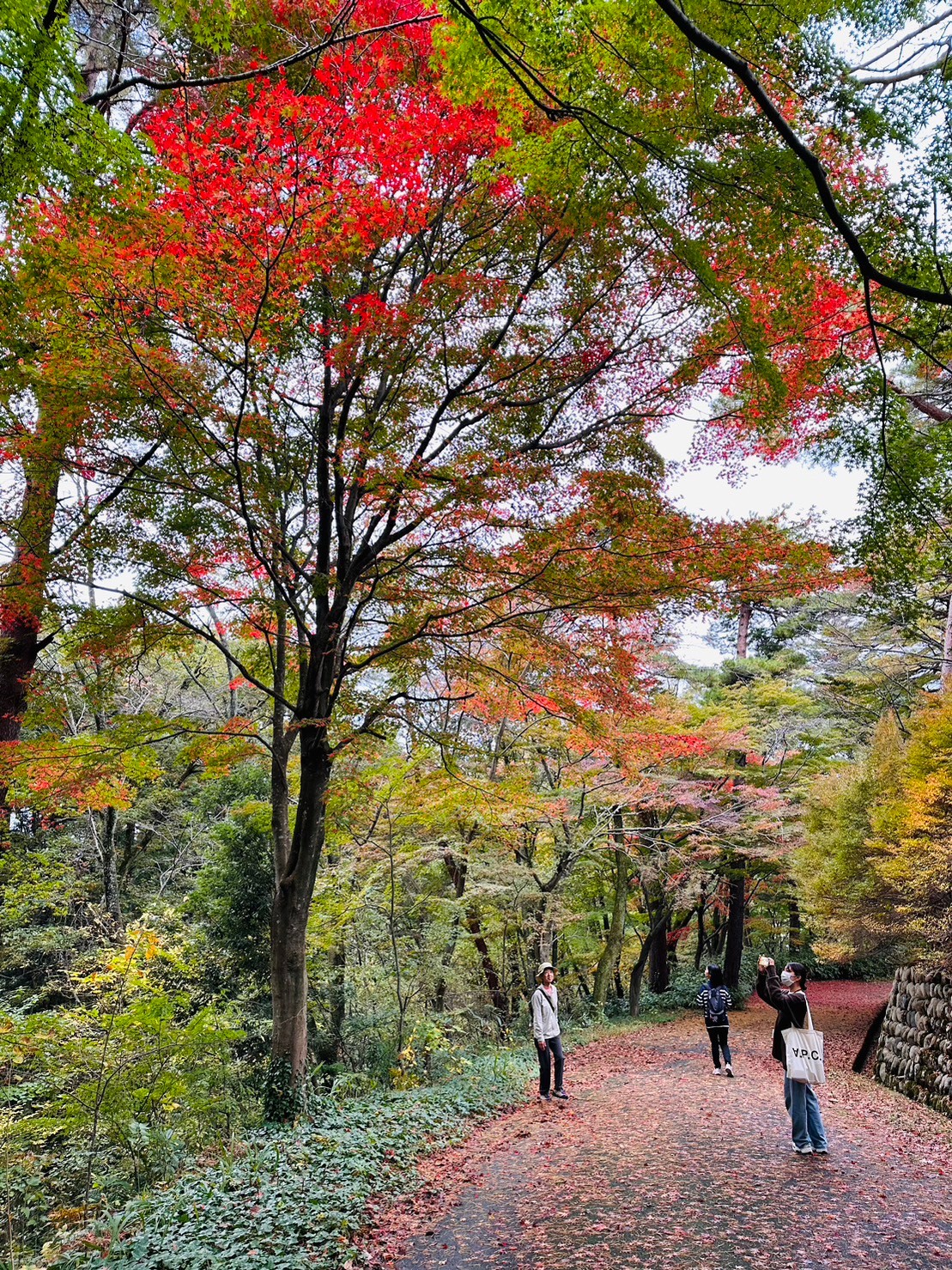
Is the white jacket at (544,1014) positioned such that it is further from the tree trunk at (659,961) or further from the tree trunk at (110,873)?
the tree trunk at (659,961)

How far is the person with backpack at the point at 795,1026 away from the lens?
4.93 m

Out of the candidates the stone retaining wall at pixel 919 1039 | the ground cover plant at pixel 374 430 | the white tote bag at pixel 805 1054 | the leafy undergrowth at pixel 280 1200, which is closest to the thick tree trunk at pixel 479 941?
the ground cover plant at pixel 374 430

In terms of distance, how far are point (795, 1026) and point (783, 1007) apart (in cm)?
15

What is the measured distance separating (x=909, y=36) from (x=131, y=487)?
6.45m

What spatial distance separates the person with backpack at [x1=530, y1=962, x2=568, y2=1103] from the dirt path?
20cm

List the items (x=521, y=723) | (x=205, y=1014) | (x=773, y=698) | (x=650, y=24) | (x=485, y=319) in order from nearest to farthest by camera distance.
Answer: (x=650, y=24) < (x=485, y=319) < (x=205, y=1014) < (x=521, y=723) < (x=773, y=698)

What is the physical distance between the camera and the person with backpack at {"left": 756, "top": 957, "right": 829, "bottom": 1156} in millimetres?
4926

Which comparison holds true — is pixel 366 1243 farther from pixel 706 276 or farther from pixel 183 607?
pixel 706 276

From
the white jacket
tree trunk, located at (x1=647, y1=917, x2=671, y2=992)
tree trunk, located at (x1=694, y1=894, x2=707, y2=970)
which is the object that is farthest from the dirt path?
tree trunk, located at (x1=694, y1=894, x2=707, y2=970)

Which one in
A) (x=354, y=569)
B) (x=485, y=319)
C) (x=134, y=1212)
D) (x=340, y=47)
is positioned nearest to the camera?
(x=134, y=1212)

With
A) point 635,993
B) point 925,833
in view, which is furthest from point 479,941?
point 925,833

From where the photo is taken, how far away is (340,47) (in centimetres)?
545

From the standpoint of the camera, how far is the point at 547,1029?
23.5 feet

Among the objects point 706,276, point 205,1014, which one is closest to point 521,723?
point 205,1014
